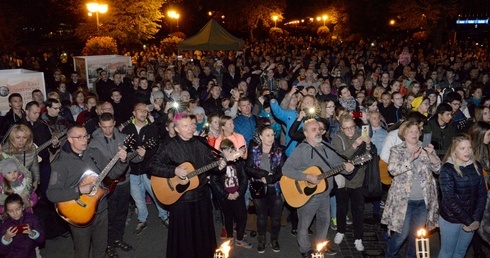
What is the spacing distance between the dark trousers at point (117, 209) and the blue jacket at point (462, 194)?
4.27 meters

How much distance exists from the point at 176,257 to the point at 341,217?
2631 mm

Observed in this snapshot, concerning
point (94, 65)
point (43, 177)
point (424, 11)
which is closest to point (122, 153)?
point (43, 177)

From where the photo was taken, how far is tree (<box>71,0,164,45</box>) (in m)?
26.2

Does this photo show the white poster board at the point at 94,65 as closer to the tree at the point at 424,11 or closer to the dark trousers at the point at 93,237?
the dark trousers at the point at 93,237

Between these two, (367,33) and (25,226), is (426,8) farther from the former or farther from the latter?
(25,226)

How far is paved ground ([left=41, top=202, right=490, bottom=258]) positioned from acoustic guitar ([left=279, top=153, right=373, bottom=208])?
1114 mm

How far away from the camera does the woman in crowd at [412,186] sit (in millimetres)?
5523

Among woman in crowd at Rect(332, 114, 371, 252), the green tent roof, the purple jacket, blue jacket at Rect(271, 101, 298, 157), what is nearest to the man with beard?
woman in crowd at Rect(332, 114, 371, 252)

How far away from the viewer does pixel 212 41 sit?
60.9 ft

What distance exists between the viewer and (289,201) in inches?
239

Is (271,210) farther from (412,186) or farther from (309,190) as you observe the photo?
(412,186)

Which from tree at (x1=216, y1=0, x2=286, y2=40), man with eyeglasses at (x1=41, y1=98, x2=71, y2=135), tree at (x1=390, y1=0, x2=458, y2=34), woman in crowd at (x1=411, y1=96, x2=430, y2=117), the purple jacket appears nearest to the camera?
the purple jacket

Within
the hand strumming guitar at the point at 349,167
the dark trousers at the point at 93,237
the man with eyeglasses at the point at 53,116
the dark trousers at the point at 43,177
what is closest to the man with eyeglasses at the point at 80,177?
the dark trousers at the point at 93,237

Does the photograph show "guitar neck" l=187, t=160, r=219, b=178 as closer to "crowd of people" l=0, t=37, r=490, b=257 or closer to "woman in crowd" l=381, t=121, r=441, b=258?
"crowd of people" l=0, t=37, r=490, b=257
